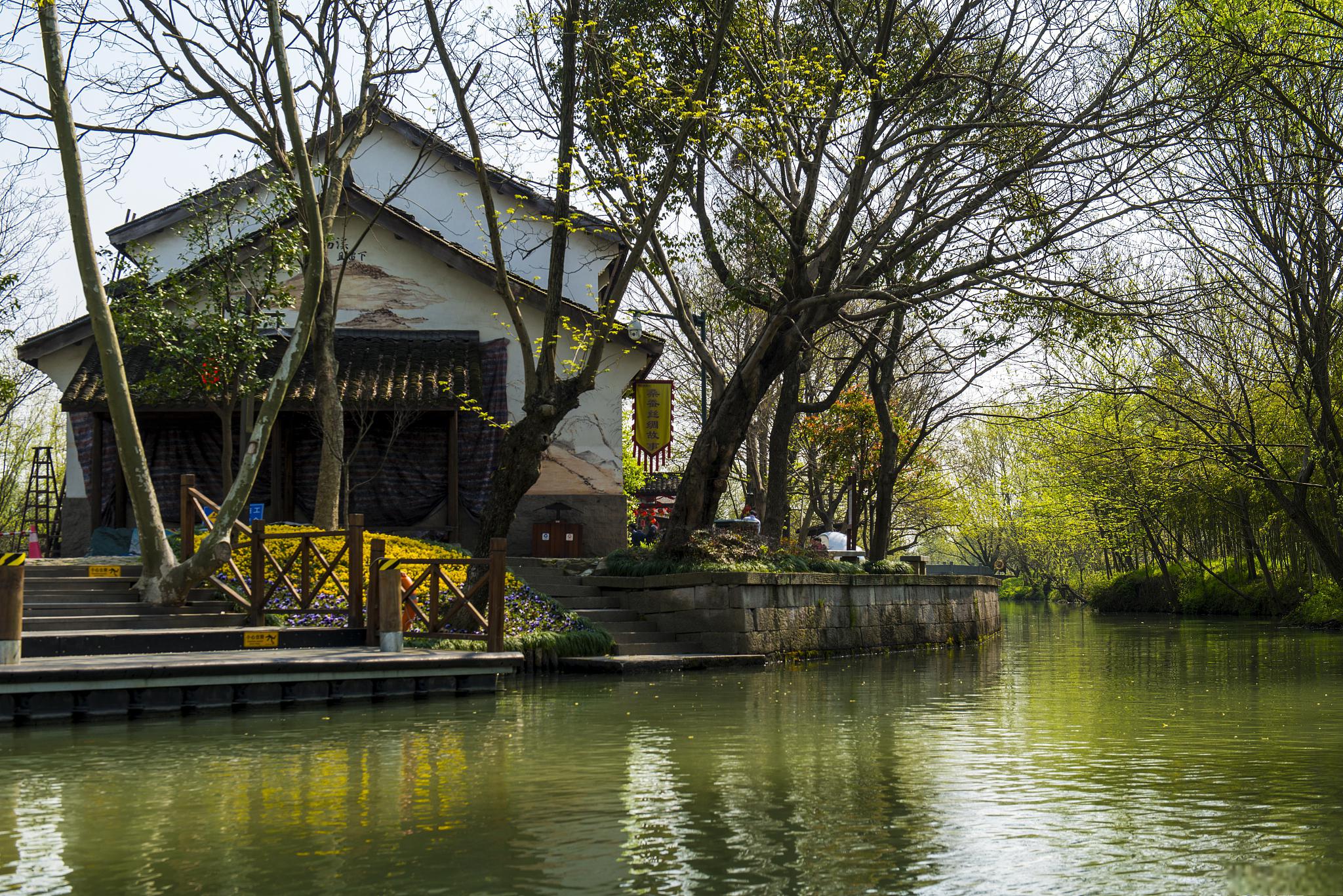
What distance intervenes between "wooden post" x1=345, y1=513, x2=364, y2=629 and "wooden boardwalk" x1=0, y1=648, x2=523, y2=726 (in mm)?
1068

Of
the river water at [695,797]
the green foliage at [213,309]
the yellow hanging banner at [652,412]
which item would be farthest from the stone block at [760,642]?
the yellow hanging banner at [652,412]

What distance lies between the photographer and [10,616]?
11453 millimetres

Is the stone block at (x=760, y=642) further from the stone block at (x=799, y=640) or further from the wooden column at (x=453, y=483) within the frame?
the wooden column at (x=453, y=483)

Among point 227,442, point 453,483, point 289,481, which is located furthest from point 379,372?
point 227,442

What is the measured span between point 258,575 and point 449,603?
2331mm

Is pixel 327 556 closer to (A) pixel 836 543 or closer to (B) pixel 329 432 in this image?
(B) pixel 329 432

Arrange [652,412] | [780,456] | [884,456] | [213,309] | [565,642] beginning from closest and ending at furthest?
[565,642] < [213,309] < [780,456] < [884,456] < [652,412]

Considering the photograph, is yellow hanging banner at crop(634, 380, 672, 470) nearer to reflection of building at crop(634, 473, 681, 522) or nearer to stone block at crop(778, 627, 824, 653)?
stone block at crop(778, 627, 824, 653)

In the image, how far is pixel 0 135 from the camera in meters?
16.5

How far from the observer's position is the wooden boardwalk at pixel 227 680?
10805 mm

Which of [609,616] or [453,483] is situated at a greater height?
[453,483]

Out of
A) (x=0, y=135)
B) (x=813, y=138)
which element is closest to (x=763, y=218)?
(x=813, y=138)

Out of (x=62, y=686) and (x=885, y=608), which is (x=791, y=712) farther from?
(x=885, y=608)

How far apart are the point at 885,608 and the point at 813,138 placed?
8.15m
